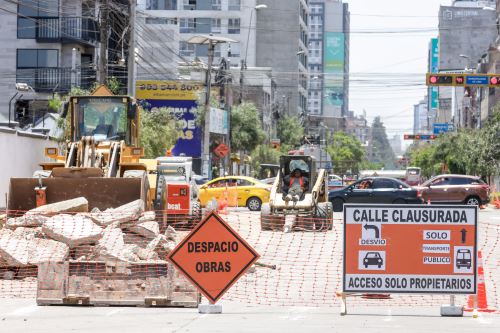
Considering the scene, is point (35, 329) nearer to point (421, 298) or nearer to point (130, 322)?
point (130, 322)

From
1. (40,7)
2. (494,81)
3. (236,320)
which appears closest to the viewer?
(236,320)

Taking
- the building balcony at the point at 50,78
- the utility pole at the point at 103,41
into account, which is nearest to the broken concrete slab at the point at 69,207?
the utility pole at the point at 103,41

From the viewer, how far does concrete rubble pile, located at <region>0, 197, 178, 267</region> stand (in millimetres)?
17109

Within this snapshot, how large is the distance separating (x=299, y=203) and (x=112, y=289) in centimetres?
1742

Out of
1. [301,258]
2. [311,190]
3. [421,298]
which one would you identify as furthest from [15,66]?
[421,298]

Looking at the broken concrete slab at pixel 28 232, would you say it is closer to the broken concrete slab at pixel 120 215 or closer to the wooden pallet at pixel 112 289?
the broken concrete slab at pixel 120 215

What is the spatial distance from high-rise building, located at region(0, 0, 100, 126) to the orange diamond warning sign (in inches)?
1774

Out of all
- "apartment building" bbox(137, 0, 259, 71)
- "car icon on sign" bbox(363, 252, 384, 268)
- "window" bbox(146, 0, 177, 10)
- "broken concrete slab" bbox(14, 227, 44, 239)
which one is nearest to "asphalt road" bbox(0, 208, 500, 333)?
"car icon on sign" bbox(363, 252, 384, 268)

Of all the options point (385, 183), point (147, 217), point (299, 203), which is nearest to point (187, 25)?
point (385, 183)

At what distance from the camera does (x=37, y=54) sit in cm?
5878

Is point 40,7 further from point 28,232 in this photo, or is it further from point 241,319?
point 241,319

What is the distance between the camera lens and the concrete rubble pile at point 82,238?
56.1ft

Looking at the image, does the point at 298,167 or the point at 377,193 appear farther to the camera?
the point at 377,193

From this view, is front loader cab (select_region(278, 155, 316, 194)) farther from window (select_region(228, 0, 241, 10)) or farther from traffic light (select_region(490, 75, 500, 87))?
window (select_region(228, 0, 241, 10))
